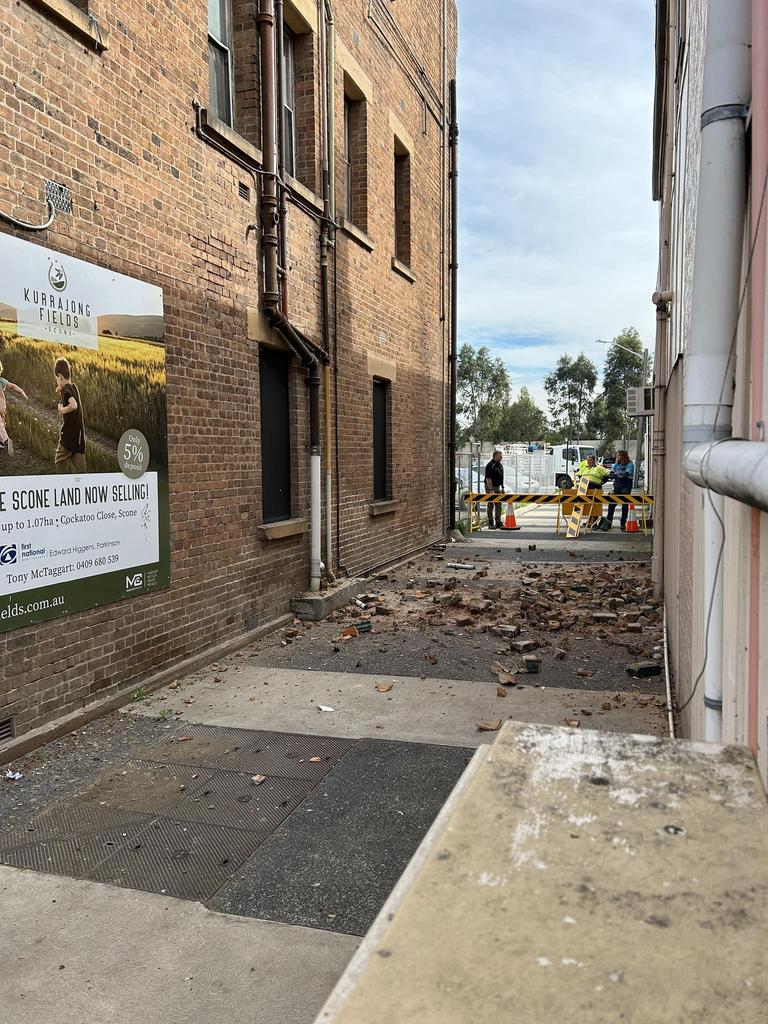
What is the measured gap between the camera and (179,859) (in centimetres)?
354

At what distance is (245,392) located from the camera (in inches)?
296

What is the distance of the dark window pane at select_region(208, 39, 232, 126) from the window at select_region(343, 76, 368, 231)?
3357mm

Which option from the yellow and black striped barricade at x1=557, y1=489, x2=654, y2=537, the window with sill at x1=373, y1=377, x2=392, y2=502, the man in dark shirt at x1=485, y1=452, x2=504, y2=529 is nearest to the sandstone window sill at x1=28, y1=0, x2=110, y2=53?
A: the window with sill at x1=373, y1=377, x2=392, y2=502

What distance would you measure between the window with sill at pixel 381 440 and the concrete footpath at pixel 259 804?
180 inches

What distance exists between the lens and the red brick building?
4.98 metres

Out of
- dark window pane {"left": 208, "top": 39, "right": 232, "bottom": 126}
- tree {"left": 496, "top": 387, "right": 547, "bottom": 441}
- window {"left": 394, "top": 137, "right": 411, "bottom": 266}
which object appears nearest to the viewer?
dark window pane {"left": 208, "top": 39, "right": 232, "bottom": 126}

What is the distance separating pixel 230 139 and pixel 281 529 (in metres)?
3.93

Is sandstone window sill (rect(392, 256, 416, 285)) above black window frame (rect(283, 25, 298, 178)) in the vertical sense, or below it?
below

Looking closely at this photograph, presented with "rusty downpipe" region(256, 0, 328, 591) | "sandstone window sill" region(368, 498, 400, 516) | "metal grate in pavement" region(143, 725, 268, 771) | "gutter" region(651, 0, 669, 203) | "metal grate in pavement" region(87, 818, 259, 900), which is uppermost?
"gutter" region(651, 0, 669, 203)

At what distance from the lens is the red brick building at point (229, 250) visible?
16.3 ft

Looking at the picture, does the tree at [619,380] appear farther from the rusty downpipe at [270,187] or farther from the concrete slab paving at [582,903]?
the concrete slab paving at [582,903]

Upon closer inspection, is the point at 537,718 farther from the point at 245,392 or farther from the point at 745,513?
the point at 245,392

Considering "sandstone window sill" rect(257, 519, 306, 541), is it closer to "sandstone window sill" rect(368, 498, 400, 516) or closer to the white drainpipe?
"sandstone window sill" rect(368, 498, 400, 516)

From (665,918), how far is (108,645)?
5.06 metres
